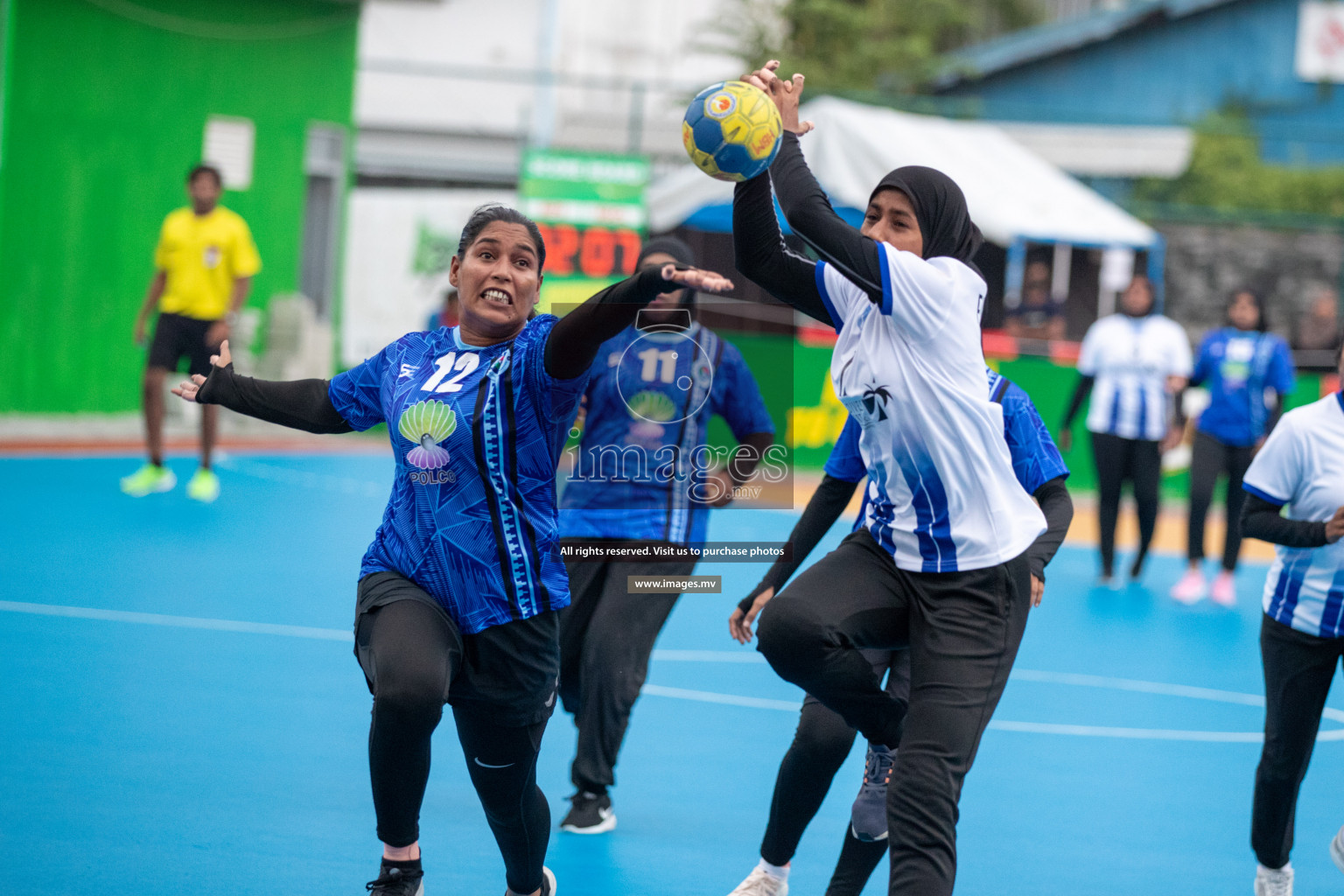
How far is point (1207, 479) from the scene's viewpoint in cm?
1123

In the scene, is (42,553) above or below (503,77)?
below

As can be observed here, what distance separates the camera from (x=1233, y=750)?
22.5 ft

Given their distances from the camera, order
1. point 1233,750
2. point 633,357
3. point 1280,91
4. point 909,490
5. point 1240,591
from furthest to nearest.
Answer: point 1280,91, point 1240,591, point 1233,750, point 633,357, point 909,490

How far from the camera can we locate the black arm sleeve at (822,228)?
11.2 ft

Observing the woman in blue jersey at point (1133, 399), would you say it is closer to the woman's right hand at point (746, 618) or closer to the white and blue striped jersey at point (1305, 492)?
the white and blue striped jersey at point (1305, 492)

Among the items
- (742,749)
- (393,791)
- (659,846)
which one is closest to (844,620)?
(393,791)

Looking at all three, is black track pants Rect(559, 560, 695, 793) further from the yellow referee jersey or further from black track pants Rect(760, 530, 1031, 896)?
the yellow referee jersey

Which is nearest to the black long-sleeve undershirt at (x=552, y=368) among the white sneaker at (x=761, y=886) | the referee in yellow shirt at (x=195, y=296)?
the white sneaker at (x=761, y=886)

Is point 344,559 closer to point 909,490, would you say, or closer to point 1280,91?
point 909,490

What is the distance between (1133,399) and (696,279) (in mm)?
8475

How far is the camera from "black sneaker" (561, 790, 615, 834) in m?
5.07

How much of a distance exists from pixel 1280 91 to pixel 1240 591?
1858 cm

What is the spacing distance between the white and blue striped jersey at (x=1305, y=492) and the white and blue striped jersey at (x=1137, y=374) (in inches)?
258

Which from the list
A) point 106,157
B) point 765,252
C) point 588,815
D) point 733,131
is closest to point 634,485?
point 588,815
